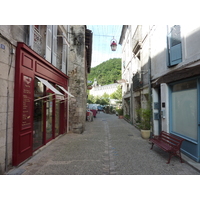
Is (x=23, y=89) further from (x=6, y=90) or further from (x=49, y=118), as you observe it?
(x=49, y=118)

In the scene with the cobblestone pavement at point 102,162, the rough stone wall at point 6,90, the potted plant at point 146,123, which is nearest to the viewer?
the rough stone wall at point 6,90

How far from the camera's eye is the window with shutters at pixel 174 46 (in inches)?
212

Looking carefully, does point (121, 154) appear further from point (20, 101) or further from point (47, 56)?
point (47, 56)

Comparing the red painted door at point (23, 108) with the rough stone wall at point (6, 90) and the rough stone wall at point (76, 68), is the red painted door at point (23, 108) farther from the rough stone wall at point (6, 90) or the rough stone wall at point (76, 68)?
the rough stone wall at point (76, 68)

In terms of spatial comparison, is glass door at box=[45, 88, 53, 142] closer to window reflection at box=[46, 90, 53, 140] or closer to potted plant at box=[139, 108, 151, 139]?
window reflection at box=[46, 90, 53, 140]

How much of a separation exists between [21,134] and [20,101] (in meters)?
0.91

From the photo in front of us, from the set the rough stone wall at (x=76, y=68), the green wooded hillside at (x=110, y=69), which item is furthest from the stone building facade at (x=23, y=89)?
the green wooded hillside at (x=110, y=69)

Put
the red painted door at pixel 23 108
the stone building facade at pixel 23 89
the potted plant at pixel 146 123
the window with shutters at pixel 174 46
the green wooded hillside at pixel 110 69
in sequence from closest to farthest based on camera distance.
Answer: the stone building facade at pixel 23 89 < the red painted door at pixel 23 108 < the window with shutters at pixel 174 46 < the potted plant at pixel 146 123 < the green wooded hillside at pixel 110 69

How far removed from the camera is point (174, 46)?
5637mm

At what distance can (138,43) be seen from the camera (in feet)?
33.0

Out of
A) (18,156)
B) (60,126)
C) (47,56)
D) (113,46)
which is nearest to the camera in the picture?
(18,156)

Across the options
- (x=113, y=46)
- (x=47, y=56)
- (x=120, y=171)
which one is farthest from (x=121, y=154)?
(x=113, y=46)

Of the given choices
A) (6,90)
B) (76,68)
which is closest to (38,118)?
(6,90)

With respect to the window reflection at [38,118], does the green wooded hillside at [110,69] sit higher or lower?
higher
